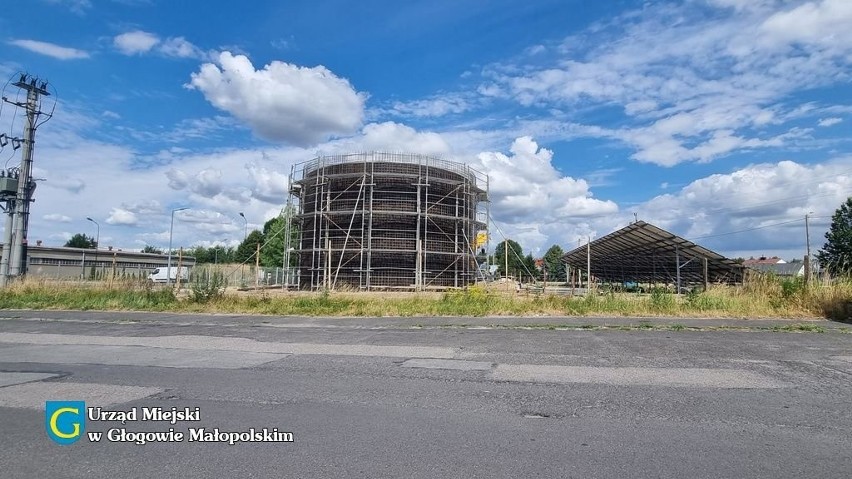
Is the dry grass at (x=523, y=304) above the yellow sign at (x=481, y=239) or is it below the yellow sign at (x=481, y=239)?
below

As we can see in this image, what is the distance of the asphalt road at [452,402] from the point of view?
4086 millimetres

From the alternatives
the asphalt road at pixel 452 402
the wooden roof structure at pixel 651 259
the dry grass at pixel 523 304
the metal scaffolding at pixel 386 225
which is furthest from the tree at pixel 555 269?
the asphalt road at pixel 452 402

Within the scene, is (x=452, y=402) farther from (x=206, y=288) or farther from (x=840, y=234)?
(x=840, y=234)

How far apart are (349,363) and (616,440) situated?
16.0ft

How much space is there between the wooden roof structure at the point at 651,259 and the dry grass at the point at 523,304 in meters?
10.1

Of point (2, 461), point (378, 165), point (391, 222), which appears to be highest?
point (378, 165)

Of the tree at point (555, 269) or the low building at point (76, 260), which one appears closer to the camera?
the low building at point (76, 260)

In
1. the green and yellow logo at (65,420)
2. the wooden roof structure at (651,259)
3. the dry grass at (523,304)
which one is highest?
the wooden roof structure at (651,259)

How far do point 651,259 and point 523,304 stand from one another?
23.9m

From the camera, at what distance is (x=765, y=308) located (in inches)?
617

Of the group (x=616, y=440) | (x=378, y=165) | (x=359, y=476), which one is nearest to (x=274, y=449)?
(x=359, y=476)

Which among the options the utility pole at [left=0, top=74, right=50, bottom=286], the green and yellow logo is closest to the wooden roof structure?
the green and yellow logo

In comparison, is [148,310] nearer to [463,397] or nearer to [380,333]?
[380,333]

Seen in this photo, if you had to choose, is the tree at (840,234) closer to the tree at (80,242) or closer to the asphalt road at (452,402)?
the asphalt road at (452,402)
